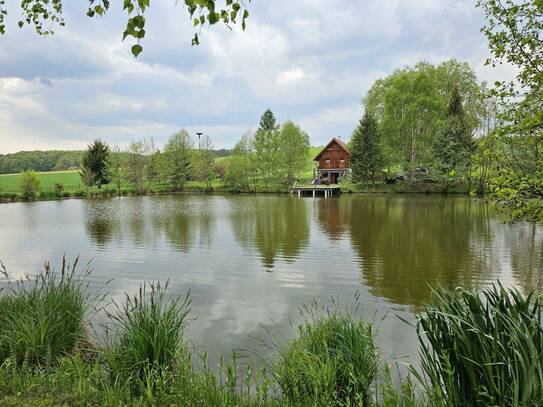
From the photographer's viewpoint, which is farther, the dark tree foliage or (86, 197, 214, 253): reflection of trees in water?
the dark tree foliage

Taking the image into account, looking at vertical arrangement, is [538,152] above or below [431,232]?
above

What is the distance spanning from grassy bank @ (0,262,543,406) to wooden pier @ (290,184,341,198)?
41.5 m

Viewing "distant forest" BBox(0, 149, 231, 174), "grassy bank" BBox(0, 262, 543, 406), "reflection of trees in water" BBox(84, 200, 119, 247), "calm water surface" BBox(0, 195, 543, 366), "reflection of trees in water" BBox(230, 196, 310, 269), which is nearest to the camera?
"grassy bank" BBox(0, 262, 543, 406)

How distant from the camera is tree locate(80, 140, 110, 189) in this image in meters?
56.4

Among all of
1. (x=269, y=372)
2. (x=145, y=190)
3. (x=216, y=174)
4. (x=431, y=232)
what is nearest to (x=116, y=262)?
(x=269, y=372)

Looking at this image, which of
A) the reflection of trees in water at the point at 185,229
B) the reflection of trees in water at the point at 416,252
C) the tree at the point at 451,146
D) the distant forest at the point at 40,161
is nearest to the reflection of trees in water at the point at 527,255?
the reflection of trees in water at the point at 416,252

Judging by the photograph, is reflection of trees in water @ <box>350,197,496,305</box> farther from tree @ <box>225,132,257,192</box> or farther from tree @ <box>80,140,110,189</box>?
tree @ <box>80,140,110,189</box>

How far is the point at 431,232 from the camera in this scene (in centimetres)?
1744

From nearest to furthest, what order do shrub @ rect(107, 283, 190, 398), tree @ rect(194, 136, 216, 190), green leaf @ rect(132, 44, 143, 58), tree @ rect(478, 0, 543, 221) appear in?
green leaf @ rect(132, 44, 143, 58) < shrub @ rect(107, 283, 190, 398) < tree @ rect(478, 0, 543, 221) < tree @ rect(194, 136, 216, 190)

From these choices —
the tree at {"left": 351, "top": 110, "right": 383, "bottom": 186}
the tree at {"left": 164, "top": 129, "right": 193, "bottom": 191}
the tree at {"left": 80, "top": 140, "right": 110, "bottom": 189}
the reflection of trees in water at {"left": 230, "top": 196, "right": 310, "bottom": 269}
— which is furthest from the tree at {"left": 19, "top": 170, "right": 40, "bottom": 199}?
the tree at {"left": 351, "top": 110, "right": 383, "bottom": 186}

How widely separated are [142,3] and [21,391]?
3.81 metres

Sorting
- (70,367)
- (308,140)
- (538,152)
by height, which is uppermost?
(308,140)

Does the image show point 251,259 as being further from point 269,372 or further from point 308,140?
point 308,140

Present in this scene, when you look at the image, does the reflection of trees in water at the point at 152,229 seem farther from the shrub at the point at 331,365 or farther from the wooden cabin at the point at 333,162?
the wooden cabin at the point at 333,162
